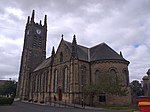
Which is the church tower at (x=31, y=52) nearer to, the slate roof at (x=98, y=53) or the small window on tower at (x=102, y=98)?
the slate roof at (x=98, y=53)

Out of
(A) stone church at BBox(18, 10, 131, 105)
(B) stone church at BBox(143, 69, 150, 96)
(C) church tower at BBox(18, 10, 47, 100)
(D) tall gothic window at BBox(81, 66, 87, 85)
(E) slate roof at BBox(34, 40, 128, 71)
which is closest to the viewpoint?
(A) stone church at BBox(18, 10, 131, 105)

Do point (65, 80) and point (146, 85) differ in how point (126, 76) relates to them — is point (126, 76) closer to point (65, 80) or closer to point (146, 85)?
point (65, 80)

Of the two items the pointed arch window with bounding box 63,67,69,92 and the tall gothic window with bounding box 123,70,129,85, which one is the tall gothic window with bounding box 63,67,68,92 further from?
the tall gothic window with bounding box 123,70,129,85

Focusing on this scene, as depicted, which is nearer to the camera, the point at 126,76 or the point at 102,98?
the point at 102,98

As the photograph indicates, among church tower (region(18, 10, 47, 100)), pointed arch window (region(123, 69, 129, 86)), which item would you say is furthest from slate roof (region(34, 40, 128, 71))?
church tower (region(18, 10, 47, 100))

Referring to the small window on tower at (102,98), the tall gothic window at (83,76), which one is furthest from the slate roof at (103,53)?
the small window on tower at (102,98)

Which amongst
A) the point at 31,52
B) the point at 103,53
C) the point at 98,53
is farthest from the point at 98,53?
the point at 31,52

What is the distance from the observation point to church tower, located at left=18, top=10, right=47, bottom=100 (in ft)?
186

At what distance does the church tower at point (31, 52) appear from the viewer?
186ft

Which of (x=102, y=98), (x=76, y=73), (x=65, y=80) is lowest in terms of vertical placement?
(x=102, y=98)

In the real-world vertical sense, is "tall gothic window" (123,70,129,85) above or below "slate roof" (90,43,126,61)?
below

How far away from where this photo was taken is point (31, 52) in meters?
58.1

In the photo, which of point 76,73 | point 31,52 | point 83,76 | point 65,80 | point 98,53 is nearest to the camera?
point 76,73

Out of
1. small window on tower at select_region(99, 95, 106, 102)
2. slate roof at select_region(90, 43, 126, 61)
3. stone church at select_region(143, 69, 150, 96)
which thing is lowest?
small window on tower at select_region(99, 95, 106, 102)
